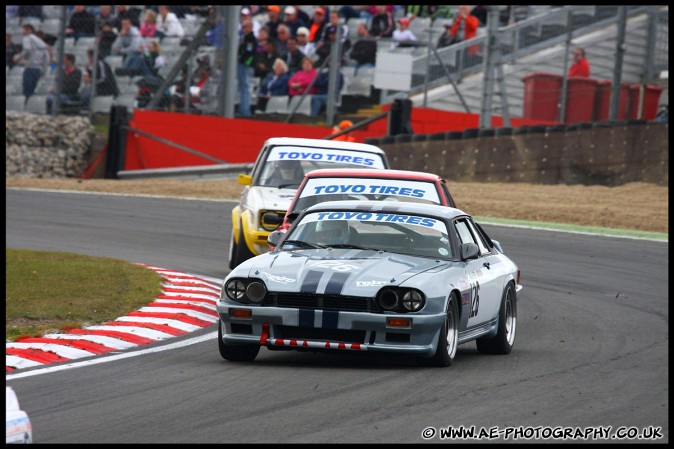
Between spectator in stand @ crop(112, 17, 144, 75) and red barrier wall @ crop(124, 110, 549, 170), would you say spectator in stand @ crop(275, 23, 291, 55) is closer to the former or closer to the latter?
red barrier wall @ crop(124, 110, 549, 170)

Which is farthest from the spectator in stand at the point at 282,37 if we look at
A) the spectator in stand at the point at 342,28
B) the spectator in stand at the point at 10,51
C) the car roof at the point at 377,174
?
the car roof at the point at 377,174

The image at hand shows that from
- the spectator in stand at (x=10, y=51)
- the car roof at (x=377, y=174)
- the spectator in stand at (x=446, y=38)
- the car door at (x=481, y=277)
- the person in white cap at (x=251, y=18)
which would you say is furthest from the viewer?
the spectator in stand at (x=10, y=51)

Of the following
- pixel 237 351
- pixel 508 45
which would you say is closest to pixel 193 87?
pixel 508 45

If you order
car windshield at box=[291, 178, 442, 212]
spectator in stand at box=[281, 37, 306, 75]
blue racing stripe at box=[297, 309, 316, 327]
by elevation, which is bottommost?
blue racing stripe at box=[297, 309, 316, 327]

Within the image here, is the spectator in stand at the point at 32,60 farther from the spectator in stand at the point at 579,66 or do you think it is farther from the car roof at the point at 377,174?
the car roof at the point at 377,174

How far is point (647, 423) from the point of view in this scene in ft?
21.6

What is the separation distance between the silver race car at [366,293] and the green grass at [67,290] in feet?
5.97

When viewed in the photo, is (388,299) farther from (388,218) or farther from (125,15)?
(125,15)

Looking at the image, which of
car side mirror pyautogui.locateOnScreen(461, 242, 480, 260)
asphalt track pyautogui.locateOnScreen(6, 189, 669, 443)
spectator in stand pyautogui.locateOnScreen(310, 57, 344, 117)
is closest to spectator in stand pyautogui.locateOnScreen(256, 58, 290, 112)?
spectator in stand pyautogui.locateOnScreen(310, 57, 344, 117)

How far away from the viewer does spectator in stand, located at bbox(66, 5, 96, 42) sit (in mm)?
27844

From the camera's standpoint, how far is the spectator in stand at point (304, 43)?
2817 centimetres

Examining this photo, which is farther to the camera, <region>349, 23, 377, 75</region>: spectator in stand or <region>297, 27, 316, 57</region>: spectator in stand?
<region>297, 27, 316, 57</region>: spectator in stand

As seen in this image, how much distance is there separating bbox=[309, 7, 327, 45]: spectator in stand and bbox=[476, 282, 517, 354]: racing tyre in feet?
61.1

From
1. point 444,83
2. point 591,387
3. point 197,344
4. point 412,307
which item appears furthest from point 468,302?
point 444,83
